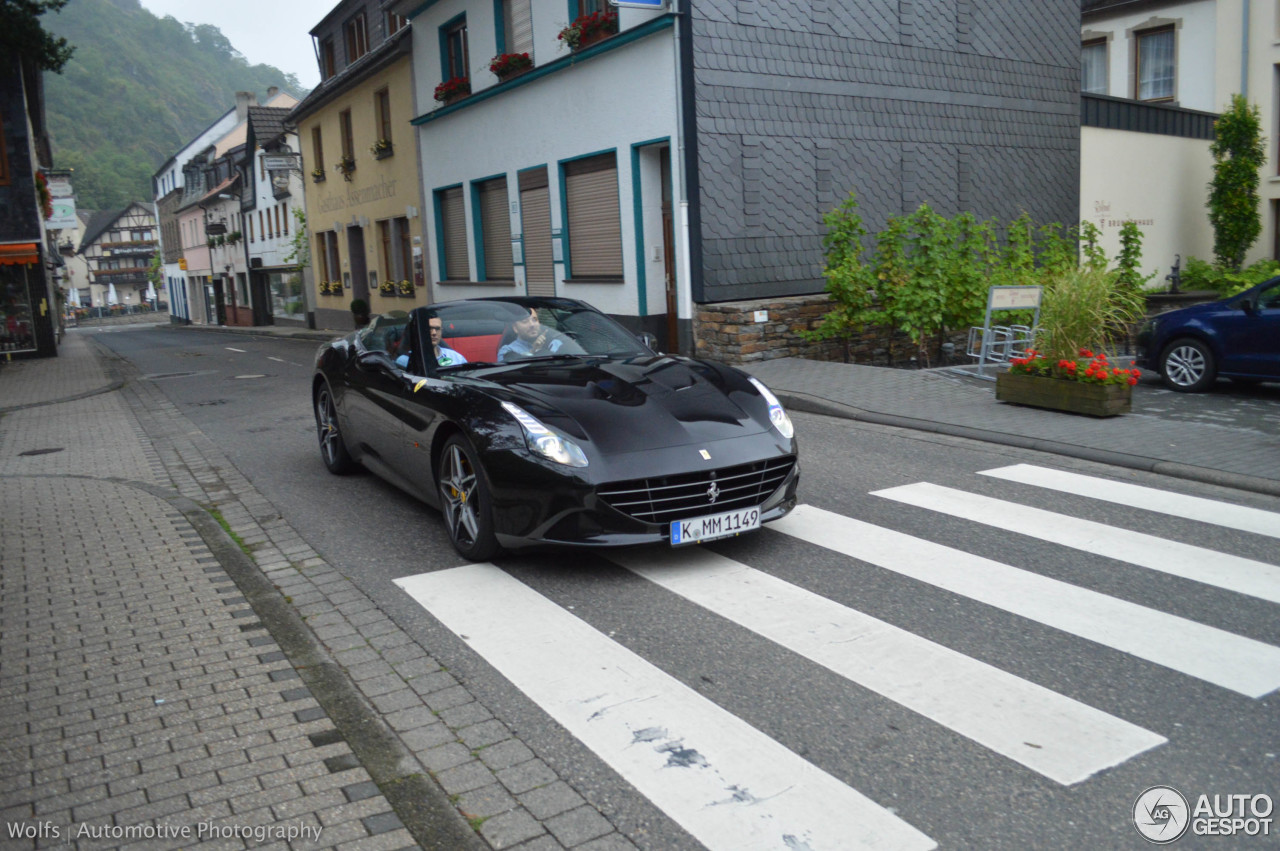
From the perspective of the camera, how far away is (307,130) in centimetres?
3597

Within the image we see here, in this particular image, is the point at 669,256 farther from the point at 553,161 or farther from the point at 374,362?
the point at 374,362

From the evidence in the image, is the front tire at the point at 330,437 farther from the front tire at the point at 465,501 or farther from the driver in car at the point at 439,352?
the front tire at the point at 465,501

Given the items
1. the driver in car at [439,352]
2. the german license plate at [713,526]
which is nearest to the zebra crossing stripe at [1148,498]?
the german license plate at [713,526]

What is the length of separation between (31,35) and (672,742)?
83.5 ft

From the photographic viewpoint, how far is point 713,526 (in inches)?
222

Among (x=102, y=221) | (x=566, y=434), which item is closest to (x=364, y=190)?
(x=566, y=434)

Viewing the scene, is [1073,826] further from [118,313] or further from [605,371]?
[118,313]

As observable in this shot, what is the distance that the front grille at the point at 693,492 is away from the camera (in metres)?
5.43

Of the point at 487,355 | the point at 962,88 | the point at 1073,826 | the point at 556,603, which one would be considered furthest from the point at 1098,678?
the point at 962,88

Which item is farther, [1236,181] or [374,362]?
[1236,181]

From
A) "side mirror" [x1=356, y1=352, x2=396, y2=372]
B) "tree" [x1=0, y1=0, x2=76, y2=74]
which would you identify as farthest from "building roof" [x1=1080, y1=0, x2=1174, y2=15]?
"side mirror" [x1=356, y1=352, x2=396, y2=372]

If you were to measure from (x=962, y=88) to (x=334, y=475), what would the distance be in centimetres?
1452

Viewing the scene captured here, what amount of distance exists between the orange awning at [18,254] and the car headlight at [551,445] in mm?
26321

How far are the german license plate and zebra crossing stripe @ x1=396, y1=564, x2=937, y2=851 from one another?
74 centimetres
